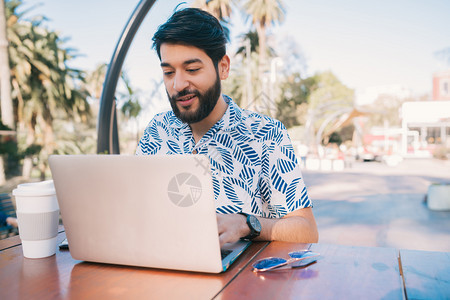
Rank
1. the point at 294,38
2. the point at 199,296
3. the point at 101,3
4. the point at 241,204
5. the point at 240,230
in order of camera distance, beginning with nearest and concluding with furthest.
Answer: the point at 199,296
the point at 240,230
the point at 241,204
the point at 101,3
the point at 294,38

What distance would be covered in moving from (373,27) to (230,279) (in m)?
34.7

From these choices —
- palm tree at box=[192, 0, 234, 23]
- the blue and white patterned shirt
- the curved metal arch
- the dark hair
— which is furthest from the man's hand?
palm tree at box=[192, 0, 234, 23]

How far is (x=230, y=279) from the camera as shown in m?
0.98

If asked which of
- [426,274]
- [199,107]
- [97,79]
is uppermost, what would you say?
[97,79]

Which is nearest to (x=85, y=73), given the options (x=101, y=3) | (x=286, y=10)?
(x=101, y=3)

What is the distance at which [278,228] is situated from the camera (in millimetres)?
1377

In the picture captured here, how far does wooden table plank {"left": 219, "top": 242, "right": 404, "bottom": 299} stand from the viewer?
893mm

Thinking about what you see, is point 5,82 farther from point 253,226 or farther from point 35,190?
point 253,226

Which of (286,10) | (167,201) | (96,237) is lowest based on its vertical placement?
(96,237)

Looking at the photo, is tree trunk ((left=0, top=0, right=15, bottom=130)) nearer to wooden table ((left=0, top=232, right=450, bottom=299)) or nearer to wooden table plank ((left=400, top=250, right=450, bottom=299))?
wooden table ((left=0, top=232, right=450, bottom=299))

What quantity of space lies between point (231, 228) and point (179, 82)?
742mm

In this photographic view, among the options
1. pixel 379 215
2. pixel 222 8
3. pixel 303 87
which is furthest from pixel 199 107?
pixel 303 87

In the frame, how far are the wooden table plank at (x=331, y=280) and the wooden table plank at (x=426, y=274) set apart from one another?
3cm

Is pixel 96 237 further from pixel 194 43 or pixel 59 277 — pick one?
pixel 194 43
